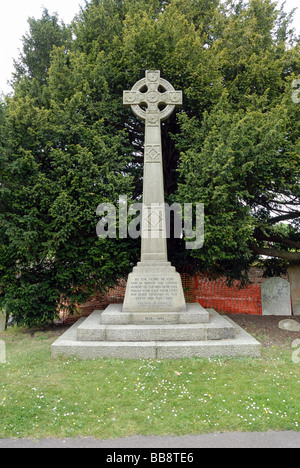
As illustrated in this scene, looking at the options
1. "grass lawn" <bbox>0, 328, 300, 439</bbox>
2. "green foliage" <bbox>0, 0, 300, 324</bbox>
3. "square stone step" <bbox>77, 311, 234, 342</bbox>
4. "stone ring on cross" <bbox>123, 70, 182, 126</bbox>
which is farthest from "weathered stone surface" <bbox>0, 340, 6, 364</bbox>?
"stone ring on cross" <bbox>123, 70, 182, 126</bbox>

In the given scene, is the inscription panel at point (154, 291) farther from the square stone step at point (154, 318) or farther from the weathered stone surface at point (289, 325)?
the weathered stone surface at point (289, 325)

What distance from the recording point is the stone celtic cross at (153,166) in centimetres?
727

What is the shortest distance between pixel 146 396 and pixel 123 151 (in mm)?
6632

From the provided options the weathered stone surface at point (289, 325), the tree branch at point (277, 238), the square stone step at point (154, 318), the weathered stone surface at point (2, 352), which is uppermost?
the tree branch at point (277, 238)

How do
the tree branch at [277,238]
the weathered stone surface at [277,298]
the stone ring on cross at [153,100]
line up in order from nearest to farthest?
1. the stone ring on cross at [153,100]
2. the weathered stone surface at [277,298]
3. the tree branch at [277,238]

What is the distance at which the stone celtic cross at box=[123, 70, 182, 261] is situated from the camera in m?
7.27

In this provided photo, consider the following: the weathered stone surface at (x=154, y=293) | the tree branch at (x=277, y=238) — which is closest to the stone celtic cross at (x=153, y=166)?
the weathered stone surface at (x=154, y=293)

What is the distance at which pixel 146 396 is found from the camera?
4320 millimetres

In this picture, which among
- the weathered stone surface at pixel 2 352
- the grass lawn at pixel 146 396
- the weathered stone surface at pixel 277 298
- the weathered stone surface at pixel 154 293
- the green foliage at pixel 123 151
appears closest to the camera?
the grass lawn at pixel 146 396

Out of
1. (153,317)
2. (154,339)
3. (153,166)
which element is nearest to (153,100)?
(153,166)

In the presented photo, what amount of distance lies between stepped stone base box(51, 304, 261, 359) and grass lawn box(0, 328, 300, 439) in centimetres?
23

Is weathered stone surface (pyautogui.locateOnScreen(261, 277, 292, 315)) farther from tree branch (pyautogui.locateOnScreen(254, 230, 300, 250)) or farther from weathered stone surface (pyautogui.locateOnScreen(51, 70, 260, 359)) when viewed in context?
weathered stone surface (pyautogui.locateOnScreen(51, 70, 260, 359))

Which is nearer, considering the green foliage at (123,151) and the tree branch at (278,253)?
the green foliage at (123,151)

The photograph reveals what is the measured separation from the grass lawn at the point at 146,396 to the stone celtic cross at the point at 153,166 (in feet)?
9.15
